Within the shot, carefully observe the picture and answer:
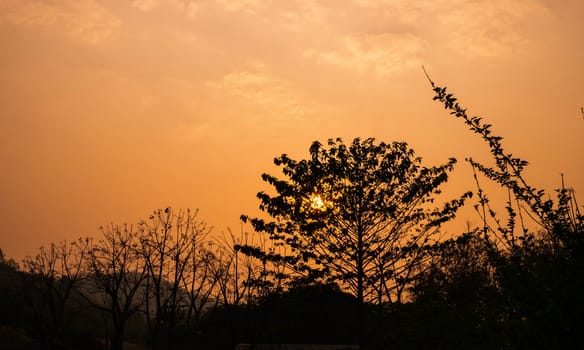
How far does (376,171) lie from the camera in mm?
24656

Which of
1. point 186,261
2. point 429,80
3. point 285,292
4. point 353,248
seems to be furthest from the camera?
point 186,261

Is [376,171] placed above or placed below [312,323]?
above

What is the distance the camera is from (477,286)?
37.0 metres

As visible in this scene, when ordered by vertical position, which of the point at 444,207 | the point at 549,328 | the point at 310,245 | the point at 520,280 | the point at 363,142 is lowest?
the point at 549,328

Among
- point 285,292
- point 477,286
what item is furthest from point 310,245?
point 477,286

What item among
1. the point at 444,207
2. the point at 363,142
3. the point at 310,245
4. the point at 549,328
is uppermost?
the point at 363,142

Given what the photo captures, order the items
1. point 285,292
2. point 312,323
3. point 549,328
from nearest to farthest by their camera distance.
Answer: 1. point 549,328
2. point 285,292
3. point 312,323

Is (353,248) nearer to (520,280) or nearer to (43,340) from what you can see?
(520,280)

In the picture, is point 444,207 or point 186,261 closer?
point 444,207

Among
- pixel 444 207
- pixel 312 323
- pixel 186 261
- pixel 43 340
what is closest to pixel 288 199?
pixel 444 207

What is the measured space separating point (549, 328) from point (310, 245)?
1847 centimetres

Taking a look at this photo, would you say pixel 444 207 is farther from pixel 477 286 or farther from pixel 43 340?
pixel 43 340

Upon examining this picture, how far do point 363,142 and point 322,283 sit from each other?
20.7 ft

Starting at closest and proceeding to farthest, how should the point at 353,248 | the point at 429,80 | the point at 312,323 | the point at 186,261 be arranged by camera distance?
the point at 429,80 → the point at 353,248 → the point at 312,323 → the point at 186,261
